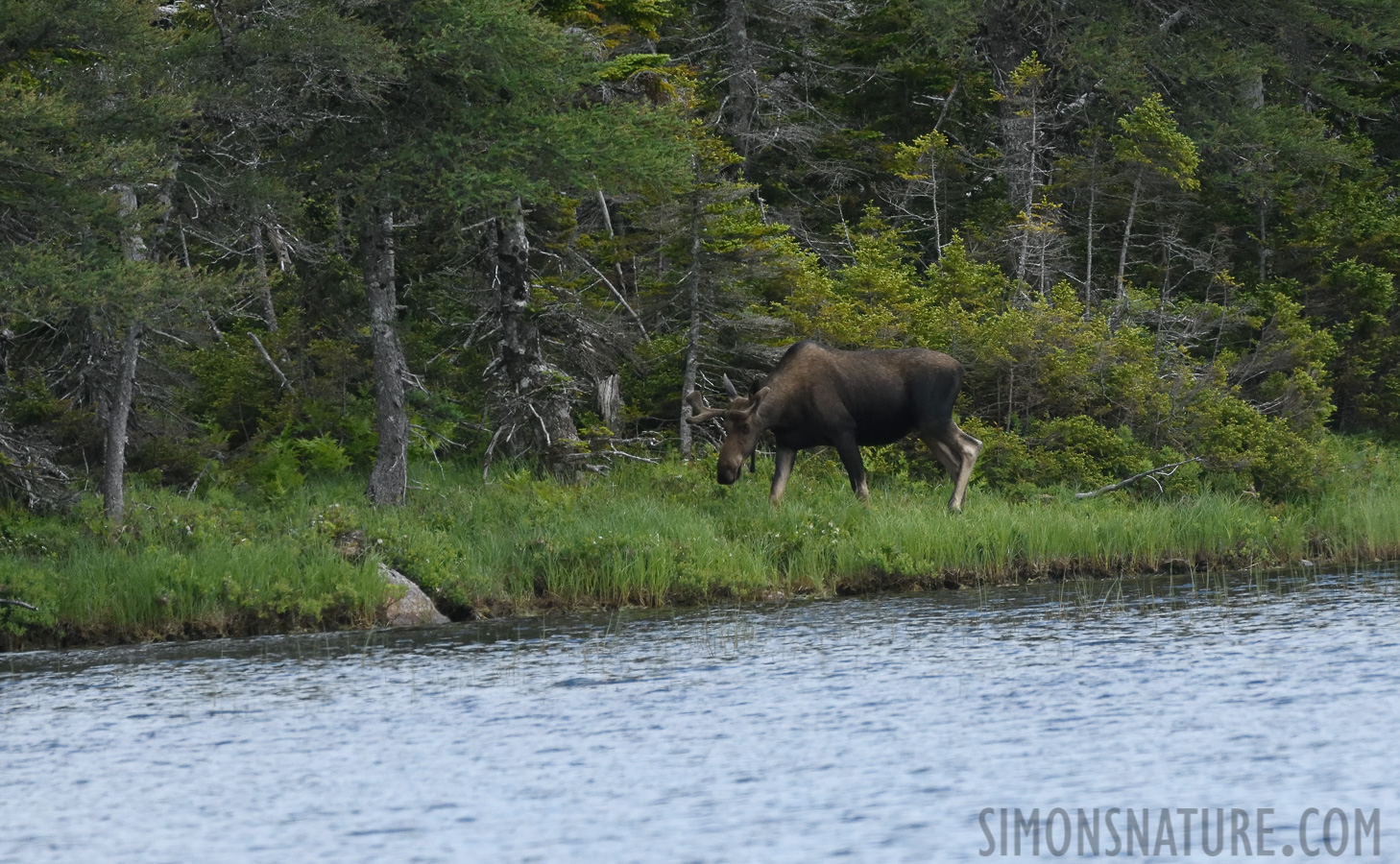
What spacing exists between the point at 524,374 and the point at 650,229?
2717mm

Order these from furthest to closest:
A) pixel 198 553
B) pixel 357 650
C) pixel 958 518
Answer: pixel 958 518, pixel 198 553, pixel 357 650

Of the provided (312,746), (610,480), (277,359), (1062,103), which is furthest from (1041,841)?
(1062,103)

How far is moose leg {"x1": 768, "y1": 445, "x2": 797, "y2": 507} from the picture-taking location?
62.2ft

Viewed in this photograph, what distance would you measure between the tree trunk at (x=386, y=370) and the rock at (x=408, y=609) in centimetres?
346

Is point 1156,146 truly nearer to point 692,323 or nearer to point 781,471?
point 692,323

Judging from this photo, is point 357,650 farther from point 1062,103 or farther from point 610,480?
point 1062,103

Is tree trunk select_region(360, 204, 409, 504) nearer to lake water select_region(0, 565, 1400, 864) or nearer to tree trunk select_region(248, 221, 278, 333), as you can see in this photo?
tree trunk select_region(248, 221, 278, 333)

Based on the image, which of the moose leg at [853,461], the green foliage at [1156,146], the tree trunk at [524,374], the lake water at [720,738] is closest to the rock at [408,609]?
the lake water at [720,738]

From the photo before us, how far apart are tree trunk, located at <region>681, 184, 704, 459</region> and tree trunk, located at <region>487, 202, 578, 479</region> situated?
1.66 metres

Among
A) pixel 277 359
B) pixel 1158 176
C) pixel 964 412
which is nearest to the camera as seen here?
pixel 964 412

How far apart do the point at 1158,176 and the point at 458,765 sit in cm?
2011

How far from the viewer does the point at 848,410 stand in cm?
1959

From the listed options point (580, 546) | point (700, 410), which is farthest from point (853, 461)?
point (580, 546)

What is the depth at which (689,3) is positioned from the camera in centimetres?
3438
